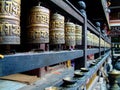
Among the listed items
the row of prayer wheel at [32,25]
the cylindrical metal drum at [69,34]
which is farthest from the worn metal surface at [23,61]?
the cylindrical metal drum at [69,34]

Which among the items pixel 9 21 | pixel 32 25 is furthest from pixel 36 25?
pixel 9 21

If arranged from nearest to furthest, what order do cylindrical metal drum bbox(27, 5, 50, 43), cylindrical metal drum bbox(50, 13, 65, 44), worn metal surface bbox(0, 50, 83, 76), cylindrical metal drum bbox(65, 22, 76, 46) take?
worn metal surface bbox(0, 50, 83, 76) → cylindrical metal drum bbox(27, 5, 50, 43) → cylindrical metal drum bbox(50, 13, 65, 44) → cylindrical metal drum bbox(65, 22, 76, 46)

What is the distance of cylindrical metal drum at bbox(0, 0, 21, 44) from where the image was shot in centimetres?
66

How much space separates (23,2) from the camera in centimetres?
101

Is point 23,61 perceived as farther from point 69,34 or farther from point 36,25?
point 69,34

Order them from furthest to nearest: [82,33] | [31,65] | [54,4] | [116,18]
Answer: [116,18]
[82,33]
[54,4]
[31,65]

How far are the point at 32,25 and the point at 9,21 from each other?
182 mm

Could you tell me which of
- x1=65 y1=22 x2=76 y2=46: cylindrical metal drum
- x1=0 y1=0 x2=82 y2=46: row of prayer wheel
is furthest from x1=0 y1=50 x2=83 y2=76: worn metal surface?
x1=65 y1=22 x2=76 y2=46: cylindrical metal drum

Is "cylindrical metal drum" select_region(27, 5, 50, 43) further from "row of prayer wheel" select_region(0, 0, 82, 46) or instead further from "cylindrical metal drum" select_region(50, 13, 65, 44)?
"cylindrical metal drum" select_region(50, 13, 65, 44)

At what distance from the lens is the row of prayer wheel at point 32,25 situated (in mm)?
665

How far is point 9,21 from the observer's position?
680 millimetres

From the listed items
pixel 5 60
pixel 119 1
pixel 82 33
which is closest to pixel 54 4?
pixel 5 60

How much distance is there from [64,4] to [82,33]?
813 mm

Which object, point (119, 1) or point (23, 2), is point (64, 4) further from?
point (119, 1)
